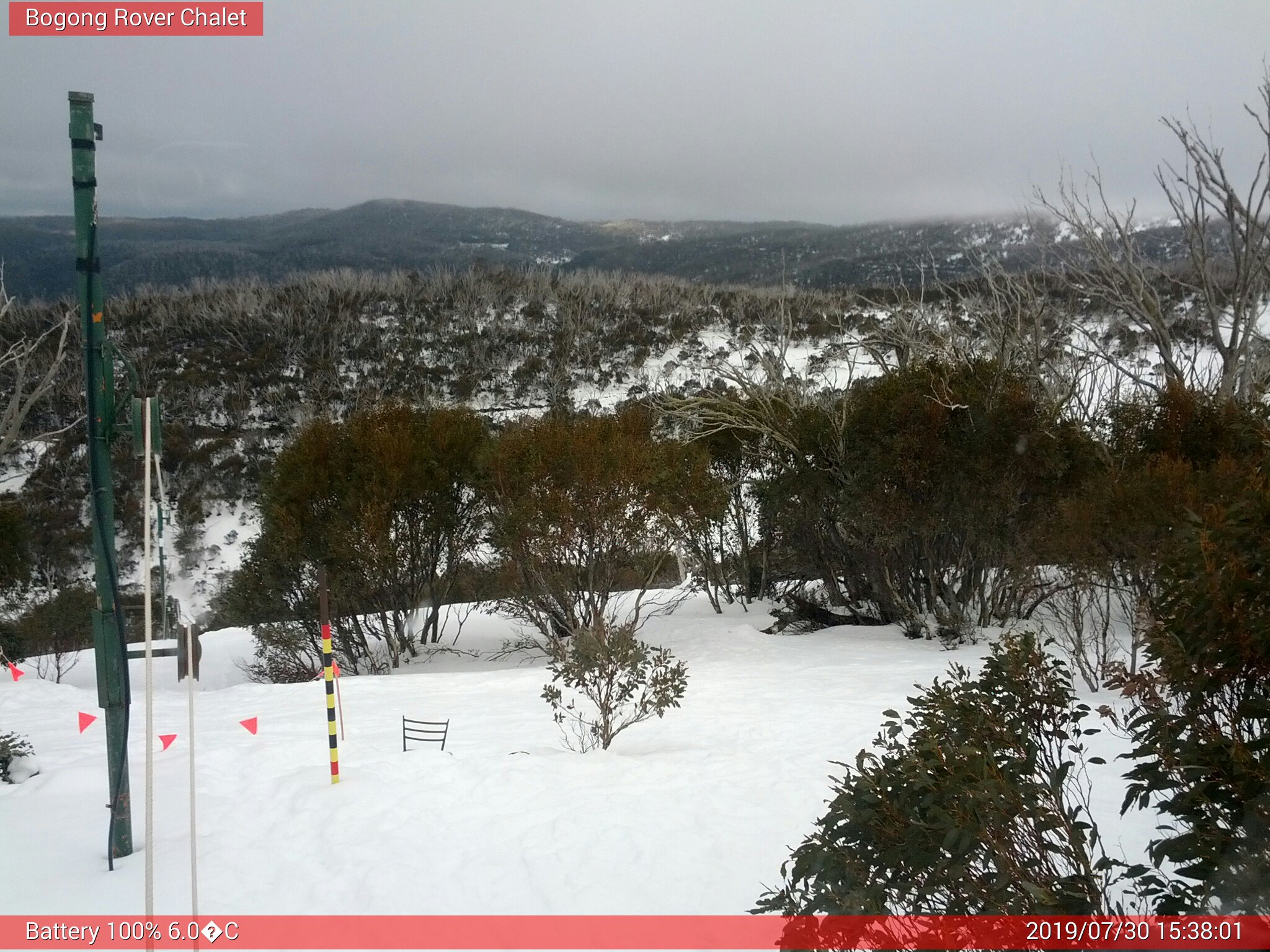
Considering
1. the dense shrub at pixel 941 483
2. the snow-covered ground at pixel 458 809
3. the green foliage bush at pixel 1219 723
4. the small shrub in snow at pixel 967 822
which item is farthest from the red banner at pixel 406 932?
the dense shrub at pixel 941 483

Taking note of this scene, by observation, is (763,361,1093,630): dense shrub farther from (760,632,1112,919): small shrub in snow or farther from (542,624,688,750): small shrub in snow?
(760,632,1112,919): small shrub in snow

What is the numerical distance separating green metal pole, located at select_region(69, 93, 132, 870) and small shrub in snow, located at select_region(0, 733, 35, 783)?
2.08 meters

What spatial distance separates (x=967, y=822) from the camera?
201 cm

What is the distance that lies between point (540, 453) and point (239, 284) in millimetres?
36703

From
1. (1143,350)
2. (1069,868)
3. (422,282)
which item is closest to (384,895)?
(1069,868)

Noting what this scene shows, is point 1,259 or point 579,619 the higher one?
point 1,259

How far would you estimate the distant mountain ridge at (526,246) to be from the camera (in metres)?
26.3

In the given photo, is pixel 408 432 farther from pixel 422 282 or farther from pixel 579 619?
pixel 422 282

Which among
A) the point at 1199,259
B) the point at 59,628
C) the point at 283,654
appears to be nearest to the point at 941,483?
the point at 1199,259

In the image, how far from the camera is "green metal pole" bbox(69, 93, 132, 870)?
374 centimetres

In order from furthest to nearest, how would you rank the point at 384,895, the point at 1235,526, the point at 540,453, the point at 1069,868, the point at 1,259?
the point at 540,453
the point at 1,259
the point at 384,895
the point at 1069,868
the point at 1235,526

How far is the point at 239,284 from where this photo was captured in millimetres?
43312

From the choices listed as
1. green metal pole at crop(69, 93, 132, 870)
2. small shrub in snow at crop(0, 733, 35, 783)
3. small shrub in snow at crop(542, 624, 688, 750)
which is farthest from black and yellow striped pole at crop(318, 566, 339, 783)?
small shrub in snow at crop(0, 733, 35, 783)

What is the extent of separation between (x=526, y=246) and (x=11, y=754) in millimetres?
64194
